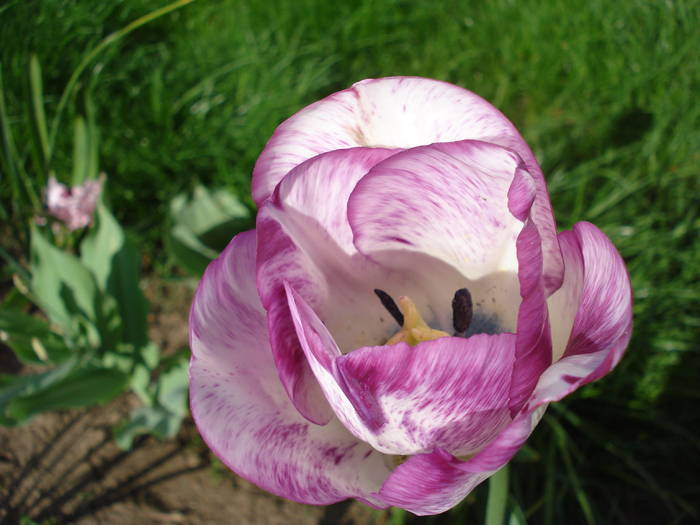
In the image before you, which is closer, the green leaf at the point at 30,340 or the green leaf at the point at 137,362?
the green leaf at the point at 30,340

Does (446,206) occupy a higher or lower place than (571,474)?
higher

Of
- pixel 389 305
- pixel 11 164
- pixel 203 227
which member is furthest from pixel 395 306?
pixel 11 164

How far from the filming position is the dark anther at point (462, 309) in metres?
0.84

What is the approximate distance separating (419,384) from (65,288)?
33.6 inches

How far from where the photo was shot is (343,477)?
73cm

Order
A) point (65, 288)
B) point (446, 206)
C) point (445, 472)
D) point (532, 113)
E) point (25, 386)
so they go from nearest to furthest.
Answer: point (445, 472), point (446, 206), point (25, 386), point (65, 288), point (532, 113)

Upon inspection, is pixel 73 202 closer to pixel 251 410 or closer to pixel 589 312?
pixel 251 410

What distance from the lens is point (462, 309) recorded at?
2.78ft

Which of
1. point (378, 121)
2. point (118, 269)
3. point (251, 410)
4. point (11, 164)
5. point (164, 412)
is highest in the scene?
point (378, 121)

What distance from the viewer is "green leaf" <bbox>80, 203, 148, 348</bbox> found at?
4.22ft

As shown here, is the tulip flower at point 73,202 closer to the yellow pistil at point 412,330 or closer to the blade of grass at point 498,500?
the yellow pistil at point 412,330

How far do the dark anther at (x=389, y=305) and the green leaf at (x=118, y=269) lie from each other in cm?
61

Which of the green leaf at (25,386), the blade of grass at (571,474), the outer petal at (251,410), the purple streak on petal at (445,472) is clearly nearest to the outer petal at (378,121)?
the outer petal at (251,410)

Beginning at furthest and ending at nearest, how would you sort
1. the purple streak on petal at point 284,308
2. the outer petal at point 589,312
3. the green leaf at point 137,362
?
the green leaf at point 137,362
the purple streak on petal at point 284,308
the outer petal at point 589,312
